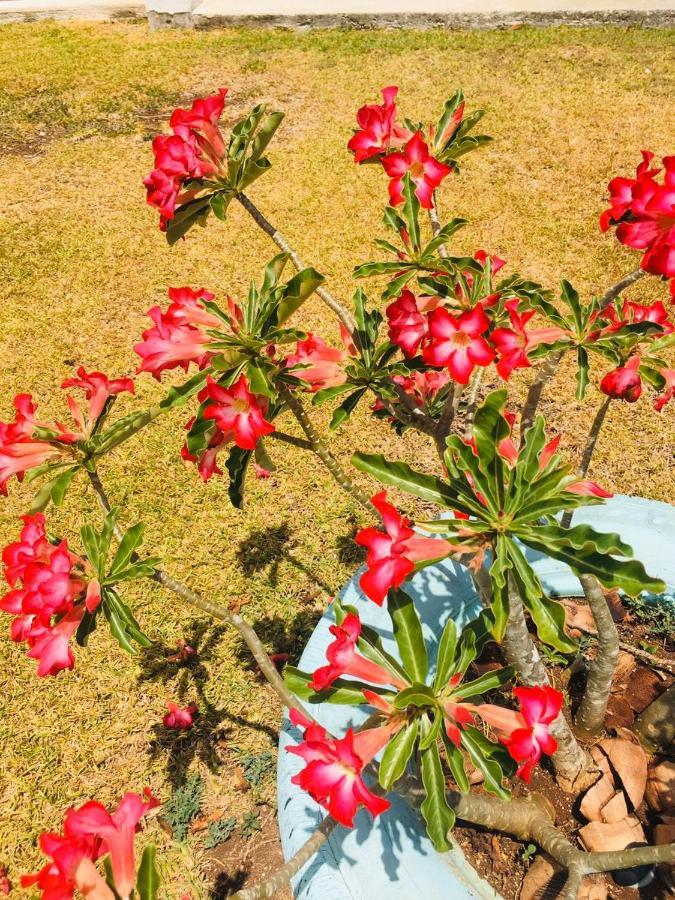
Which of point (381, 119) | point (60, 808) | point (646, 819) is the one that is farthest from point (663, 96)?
point (60, 808)

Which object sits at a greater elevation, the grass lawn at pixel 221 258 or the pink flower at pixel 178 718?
the grass lawn at pixel 221 258

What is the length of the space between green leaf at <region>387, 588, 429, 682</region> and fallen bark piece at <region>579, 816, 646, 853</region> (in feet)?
2.32

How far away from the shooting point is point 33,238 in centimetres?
455

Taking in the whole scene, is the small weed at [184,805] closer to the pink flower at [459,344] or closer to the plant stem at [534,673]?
the plant stem at [534,673]

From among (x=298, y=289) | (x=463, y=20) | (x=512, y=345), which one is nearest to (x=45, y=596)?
(x=298, y=289)

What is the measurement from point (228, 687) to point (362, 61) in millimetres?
5838

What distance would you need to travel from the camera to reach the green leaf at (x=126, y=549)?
1.22 meters

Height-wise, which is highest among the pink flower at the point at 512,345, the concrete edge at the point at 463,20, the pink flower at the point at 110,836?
the concrete edge at the point at 463,20

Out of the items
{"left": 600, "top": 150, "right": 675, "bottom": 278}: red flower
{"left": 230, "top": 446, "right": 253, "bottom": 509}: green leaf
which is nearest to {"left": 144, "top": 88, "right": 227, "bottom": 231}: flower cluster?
{"left": 230, "top": 446, "right": 253, "bottom": 509}: green leaf

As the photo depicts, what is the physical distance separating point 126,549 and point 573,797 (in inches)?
48.2

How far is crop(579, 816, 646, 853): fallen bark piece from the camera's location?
1.58 meters

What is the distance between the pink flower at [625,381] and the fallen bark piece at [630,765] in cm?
88

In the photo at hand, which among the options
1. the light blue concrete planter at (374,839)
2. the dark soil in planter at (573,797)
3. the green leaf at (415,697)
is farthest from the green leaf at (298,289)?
the dark soil in planter at (573,797)

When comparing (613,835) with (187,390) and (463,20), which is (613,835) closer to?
(187,390)
